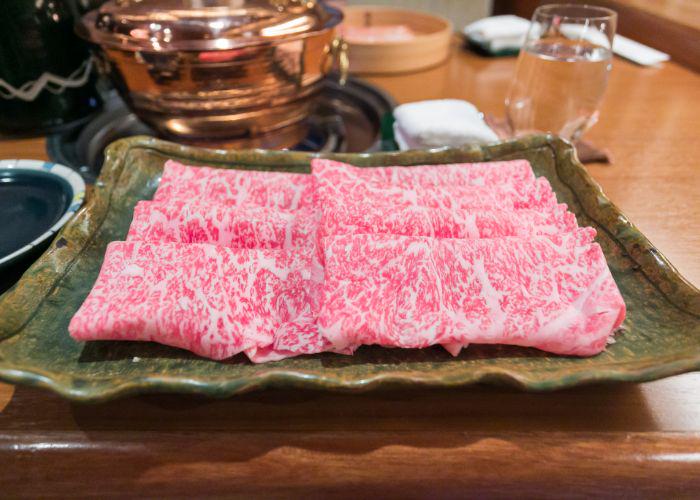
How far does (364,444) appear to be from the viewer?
0.72 meters

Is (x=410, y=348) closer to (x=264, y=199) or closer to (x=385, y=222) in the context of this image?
(x=385, y=222)

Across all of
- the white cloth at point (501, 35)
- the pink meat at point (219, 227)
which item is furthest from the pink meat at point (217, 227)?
the white cloth at point (501, 35)

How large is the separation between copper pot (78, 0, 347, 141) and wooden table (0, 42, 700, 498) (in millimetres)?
894

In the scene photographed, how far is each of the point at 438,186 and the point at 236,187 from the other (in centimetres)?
50

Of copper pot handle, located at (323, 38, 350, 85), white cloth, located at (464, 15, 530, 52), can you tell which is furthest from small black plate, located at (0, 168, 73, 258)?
white cloth, located at (464, 15, 530, 52)

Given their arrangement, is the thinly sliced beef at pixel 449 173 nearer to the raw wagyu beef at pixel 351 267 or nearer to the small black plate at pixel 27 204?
the raw wagyu beef at pixel 351 267

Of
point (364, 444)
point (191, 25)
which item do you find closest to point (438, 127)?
point (191, 25)

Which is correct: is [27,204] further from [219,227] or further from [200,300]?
[200,300]

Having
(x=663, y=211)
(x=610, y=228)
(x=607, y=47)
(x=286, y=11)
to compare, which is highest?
(x=286, y=11)

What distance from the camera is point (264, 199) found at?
1136mm

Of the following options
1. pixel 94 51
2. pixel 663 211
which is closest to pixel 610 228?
pixel 663 211

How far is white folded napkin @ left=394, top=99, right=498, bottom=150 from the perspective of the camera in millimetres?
1406

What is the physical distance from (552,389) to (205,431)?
21.4 inches

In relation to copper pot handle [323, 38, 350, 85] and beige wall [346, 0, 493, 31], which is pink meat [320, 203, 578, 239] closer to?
copper pot handle [323, 38, 350, 85]
